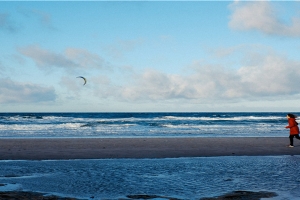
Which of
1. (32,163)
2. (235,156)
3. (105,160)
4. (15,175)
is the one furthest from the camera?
(235,156)

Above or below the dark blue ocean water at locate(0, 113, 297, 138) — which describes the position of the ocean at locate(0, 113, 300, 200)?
below

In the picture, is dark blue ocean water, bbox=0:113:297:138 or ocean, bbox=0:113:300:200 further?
dark blue ocean water, bbox=0:113:297:138

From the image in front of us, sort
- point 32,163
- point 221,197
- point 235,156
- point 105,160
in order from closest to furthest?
1. point 221,197
2. point 32,163
3. point 105,160
4. point 235,156

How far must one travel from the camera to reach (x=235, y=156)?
48.8 feet

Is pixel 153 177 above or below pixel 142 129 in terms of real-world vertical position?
below

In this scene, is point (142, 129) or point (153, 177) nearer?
point (153, 177)

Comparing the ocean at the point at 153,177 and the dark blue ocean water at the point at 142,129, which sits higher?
the dark blue ocean water at the point at 142,129

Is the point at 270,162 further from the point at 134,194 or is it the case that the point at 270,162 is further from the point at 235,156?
the point at 134,194

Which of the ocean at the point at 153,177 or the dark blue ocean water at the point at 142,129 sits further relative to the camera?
the dark blue ocean water at the point at 142,129

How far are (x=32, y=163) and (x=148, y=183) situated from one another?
532 cm

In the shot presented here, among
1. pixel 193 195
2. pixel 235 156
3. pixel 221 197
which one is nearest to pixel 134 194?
pixel 193 195

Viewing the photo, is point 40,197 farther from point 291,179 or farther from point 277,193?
point 291,179

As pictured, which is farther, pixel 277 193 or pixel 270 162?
pixel 270 162

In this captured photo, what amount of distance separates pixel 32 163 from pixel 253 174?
23.5 ft
